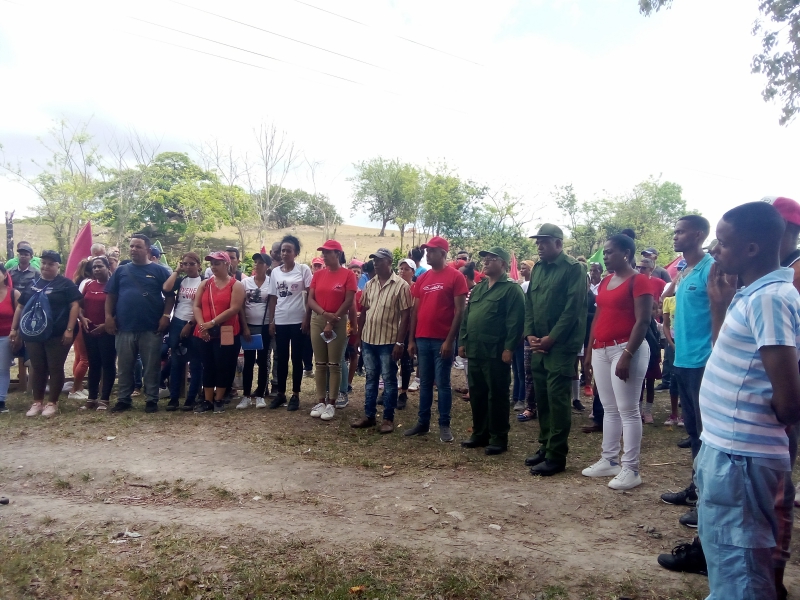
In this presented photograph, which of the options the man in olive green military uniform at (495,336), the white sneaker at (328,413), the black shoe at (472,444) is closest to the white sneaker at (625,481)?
the man in olive green military uniform at (495,336)

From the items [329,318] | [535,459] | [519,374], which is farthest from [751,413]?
[519,374]

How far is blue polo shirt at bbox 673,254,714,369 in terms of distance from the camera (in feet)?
13.4

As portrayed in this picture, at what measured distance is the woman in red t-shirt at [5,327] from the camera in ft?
24.0

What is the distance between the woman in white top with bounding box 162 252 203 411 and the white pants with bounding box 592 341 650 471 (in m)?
5.01

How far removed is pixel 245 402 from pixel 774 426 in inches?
262

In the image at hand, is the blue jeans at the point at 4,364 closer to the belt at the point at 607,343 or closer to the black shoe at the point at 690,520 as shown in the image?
the belt at the point at 607,343

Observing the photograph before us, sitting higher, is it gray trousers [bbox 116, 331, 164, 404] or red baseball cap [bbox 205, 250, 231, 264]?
red baseball cap [bbox 205, 250, 231, 264]

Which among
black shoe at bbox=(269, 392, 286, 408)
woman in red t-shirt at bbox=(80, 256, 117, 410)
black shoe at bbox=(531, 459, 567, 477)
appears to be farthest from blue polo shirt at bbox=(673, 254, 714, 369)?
woman in red t-shirt at bbox=(80, 256, 117, 410)

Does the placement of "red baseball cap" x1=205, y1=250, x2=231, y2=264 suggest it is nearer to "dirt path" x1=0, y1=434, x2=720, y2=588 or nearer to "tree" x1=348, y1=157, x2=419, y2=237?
"dirt path" x1=0, y1=434, x2=720, y2=588

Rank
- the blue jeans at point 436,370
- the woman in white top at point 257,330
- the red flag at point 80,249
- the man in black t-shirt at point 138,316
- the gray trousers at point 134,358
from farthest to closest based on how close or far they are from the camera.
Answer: the red flag at point 80,249 < the woman in white top at point 257,330 < the gray trousers at point 134,358 < the man in black t-shirt at point 138,316 < the blue jeans at point 436,370

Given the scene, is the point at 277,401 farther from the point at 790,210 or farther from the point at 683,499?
the point at 790,210

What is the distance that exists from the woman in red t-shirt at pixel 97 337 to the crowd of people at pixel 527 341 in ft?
0.08

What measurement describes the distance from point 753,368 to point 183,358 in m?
7.11

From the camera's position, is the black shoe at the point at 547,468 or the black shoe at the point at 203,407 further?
the black shoe at the point at 203,407
